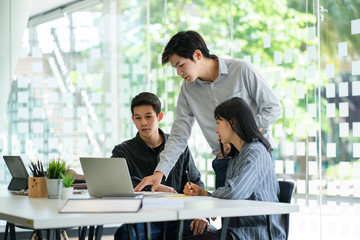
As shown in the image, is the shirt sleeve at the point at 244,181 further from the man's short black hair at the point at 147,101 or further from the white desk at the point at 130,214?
the man's short black hair at the point at 147,101

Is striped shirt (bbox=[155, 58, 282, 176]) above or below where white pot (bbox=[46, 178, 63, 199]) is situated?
above

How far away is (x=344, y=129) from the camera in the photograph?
4695 millimetres

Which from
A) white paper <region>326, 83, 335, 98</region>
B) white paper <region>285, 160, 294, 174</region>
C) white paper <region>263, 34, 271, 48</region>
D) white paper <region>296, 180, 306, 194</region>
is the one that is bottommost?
white paper <region>296, 180, 306, 194</region>

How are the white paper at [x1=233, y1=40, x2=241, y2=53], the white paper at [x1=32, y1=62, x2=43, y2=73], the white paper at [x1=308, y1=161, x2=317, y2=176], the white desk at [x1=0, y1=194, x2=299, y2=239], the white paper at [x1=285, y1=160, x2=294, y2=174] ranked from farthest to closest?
the white paper at [x1=32, y1=62, x2=43, y2=73], the white paper at [x1=233, y1=40, x2=241, y2=53], the white paper at [x1=285, y1=160, x2=294, y2=174], the white paper at [x1=308, y1=161, x2=317, y2=176], the white desk at [x1=0, y1=194, x2=299, y2=239]

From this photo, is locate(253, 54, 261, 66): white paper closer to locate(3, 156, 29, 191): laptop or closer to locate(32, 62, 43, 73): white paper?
locate(32, 62, 43, 73): white paper

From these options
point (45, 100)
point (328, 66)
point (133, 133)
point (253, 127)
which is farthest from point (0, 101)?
point (253, 127)

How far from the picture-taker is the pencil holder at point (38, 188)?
2713 mm

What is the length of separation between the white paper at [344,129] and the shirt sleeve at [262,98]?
1872 millimetres

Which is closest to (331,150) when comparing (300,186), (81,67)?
(300,186)

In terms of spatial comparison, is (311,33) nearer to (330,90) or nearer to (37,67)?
(330,90)

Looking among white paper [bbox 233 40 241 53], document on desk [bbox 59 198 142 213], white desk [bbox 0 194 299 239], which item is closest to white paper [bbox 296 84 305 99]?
white paper [bbox 233 40 241 53]

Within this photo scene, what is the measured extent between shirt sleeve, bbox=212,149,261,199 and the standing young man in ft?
1.51

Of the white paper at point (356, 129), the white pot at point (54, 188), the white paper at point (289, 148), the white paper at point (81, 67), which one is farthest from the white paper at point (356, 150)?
the white paper at point (81, 67)

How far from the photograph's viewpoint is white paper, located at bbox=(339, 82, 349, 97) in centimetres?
468
